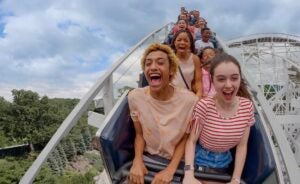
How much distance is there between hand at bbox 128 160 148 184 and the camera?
68.2 inches

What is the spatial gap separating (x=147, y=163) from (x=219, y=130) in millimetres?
367

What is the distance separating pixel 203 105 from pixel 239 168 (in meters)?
0.30

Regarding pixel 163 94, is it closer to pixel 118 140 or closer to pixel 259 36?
pixel 118 140

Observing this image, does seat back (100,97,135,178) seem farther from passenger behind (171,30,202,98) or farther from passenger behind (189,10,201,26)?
passenger behind (189,10,201,26)

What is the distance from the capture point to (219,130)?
1695 mm

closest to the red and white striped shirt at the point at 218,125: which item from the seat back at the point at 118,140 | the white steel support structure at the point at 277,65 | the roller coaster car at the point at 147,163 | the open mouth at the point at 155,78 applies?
the roller coaster car at the point at 147,163

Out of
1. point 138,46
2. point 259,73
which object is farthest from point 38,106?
point 138,46

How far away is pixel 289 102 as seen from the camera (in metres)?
14.6

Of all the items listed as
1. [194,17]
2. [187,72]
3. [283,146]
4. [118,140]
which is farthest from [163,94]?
[194,17]

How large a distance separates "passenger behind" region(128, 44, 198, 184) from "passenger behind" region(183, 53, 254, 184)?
0.08 m

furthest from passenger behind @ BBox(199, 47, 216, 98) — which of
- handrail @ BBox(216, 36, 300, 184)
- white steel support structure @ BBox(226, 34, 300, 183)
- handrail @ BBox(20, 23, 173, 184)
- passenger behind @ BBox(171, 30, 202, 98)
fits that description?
white steel support structure @ BBox(226, 34, 300, 183)

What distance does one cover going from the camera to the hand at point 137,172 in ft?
5.68

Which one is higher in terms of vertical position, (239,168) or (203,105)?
(203,105)

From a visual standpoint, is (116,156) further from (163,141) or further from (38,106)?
(38,106)
